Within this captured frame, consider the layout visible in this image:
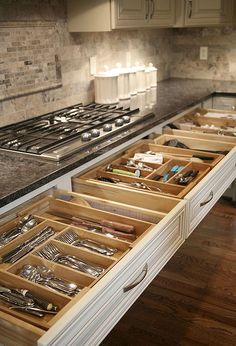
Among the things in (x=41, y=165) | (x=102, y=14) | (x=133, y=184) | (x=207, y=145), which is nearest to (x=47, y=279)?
(x=41, y=165)

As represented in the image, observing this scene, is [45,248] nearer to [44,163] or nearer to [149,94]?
[44,163]

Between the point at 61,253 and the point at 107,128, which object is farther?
the point at 107,128

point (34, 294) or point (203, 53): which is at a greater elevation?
point (203, 53)

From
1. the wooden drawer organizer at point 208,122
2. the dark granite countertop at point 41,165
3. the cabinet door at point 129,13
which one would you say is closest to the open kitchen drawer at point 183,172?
the dark granite countertop at point 41,165

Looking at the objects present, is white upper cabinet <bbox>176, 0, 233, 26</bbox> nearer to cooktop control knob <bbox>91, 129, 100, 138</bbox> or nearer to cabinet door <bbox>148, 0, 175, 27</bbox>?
cabinet door <bbox>148, 0, 175, 27</bbox>

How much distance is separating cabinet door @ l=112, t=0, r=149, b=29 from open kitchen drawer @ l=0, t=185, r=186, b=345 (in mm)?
1158

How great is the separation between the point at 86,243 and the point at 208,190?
0.57 metres

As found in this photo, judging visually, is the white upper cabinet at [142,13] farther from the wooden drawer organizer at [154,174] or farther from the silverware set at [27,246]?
the silverware set at [27,246]

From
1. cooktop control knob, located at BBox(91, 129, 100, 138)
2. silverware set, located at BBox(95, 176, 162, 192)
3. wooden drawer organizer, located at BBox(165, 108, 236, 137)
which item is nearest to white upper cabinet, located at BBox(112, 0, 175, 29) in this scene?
wooden drawer organizer, located at BBox(165, 108, 236, 137)

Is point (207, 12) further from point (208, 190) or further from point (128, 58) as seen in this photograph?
point (208, 190)

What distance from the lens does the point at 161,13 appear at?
2.76 meters

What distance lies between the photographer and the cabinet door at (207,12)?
9.91 feet

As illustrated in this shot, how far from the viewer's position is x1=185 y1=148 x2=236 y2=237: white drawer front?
1465mm

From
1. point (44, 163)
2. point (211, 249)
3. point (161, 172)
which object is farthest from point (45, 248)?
point (211, 249)
